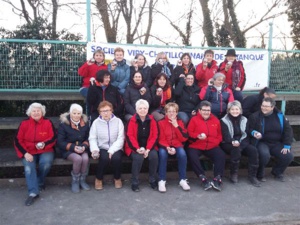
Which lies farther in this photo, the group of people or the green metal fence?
the green metal fence

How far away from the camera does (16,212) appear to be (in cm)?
368

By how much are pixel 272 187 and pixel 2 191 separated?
4.10 meters

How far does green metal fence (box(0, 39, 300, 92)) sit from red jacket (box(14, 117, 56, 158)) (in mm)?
1660

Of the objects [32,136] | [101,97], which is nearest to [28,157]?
[32,136]

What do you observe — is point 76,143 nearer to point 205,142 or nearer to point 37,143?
point 37,143

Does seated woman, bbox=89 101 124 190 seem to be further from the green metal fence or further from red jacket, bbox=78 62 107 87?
the green metal fence

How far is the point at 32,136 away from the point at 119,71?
1.94m

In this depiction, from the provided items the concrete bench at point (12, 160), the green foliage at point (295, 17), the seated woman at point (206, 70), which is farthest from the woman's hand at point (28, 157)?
the green foliage at point (295, 17)

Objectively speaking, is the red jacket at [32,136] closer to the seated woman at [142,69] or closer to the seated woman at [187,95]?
the seated woman at [142,69]

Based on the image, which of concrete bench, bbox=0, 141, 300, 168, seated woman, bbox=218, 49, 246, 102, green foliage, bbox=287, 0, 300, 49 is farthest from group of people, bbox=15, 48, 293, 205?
green foliage, bbox=287, 0, 300, 49

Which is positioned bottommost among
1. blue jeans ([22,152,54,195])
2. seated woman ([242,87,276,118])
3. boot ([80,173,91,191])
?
boot ([80,173,91,191])

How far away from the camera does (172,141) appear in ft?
15.1

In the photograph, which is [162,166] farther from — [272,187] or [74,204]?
[272,187]

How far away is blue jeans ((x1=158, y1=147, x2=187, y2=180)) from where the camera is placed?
14.5 feet
